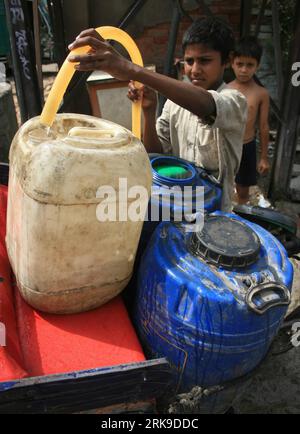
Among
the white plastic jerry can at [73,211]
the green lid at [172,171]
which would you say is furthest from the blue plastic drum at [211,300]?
the green lid at [172,171]

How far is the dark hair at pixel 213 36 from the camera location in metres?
1.70

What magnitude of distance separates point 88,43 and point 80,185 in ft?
1.40

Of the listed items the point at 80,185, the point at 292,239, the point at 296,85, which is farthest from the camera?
the point at 296,85

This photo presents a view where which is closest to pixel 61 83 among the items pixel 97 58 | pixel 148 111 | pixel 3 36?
pixel 97 58

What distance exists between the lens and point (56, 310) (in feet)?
4.17

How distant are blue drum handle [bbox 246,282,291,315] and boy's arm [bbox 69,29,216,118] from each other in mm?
669

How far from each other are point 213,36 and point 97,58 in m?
0.79

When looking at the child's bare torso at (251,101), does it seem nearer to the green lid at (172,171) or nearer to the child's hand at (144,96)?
the child's hand at (144,96)

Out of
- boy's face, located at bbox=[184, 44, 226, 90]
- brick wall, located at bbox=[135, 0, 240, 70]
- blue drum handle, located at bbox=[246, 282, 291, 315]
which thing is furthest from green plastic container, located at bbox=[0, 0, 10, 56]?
blue drum handle, located at bbox=[246, 282, 291, 315]

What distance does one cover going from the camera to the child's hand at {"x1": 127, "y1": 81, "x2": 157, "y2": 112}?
5.34ft

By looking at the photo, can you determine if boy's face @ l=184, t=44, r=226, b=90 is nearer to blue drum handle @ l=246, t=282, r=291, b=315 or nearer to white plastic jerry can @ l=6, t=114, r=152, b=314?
white plastic jerry can @ l=6, t=114, r=152, b=314

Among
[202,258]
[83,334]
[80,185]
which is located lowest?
[83,334]
